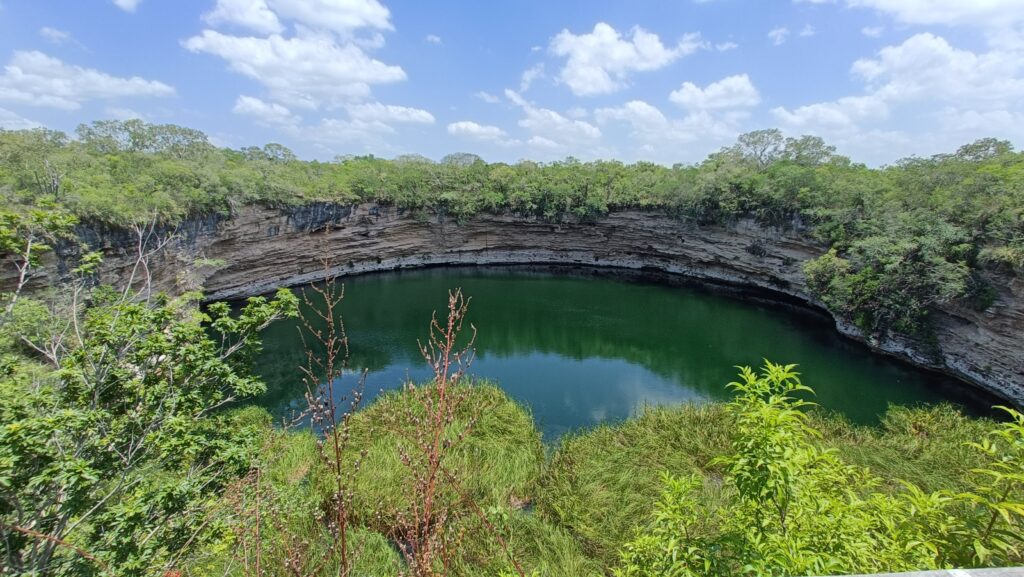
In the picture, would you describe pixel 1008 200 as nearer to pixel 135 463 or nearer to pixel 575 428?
pixel 575 428

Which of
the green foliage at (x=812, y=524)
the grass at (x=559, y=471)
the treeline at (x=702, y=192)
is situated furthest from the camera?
the treeline at (x=702, y=192)

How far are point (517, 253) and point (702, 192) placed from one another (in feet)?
43.0

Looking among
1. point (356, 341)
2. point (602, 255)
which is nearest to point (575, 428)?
point (356, 341)

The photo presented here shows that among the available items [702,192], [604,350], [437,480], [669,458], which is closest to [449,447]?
Answer: [437,480]

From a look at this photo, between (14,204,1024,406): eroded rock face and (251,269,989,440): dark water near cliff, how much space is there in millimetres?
1399

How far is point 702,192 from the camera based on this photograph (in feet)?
81.5

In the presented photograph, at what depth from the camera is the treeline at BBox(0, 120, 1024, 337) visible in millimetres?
13867

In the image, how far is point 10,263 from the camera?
1304 centimetres

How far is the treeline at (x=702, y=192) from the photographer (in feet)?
45.5

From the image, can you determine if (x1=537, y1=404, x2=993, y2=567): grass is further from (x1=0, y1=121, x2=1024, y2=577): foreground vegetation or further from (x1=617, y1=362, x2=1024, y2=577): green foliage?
(x1=617, y1=362, x2=1024, y2=577): green foliage

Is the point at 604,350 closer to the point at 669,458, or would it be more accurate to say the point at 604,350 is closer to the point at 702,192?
the point at 669,458

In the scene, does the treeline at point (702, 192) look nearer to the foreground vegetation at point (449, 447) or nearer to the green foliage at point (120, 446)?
the foreground vegetation at point (449, 447)

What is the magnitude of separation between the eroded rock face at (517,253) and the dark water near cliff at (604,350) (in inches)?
55.1

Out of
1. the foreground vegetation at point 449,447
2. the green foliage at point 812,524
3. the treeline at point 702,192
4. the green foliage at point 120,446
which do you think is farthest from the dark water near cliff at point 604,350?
→ the green foliage at point 812,524
